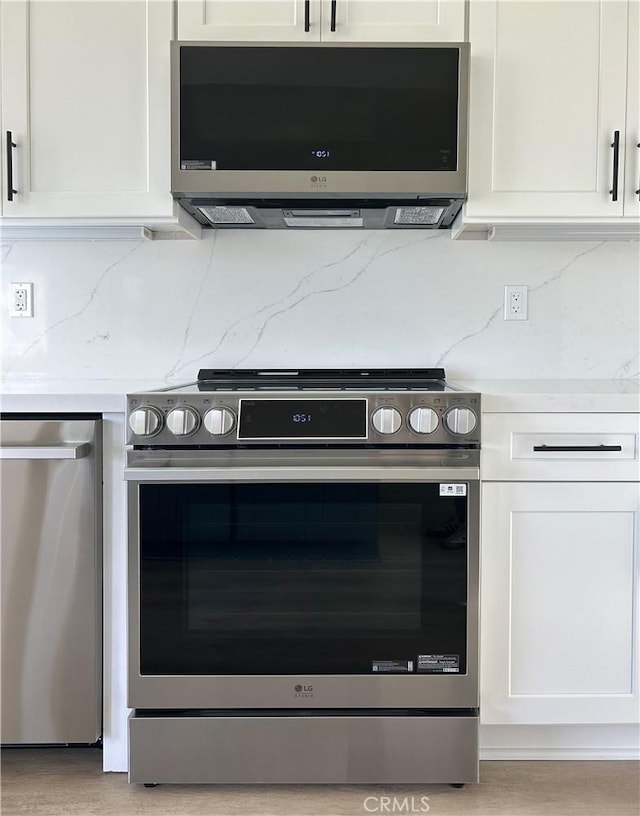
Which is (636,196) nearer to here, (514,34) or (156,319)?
(514,34)

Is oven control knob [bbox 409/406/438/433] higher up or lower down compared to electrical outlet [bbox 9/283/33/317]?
lower down

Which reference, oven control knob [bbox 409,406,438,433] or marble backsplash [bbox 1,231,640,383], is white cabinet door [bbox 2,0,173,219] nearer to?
marble backsplash [bbox 1,231,640,383]

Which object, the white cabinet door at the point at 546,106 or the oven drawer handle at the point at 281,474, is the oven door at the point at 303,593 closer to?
the oven drawer handle at the point at 281,474

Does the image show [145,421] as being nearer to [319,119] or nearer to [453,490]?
[453,490]

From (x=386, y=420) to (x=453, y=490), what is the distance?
225mm

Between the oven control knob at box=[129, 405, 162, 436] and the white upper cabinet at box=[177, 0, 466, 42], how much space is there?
99 centimetres

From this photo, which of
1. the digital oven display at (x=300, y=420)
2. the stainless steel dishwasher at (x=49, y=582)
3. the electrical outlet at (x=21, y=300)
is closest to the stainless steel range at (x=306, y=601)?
the digital oven display at (x=300, y=420)

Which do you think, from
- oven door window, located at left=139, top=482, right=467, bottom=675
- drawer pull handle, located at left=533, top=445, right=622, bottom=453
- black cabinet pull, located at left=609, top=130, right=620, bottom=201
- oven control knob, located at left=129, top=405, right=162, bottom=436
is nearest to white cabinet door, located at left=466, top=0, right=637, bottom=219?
black cabinet pull, located at left=609, top=130, right=620, bottom=201

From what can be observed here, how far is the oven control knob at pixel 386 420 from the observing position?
60.2 inches

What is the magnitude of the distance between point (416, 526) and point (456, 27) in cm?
128

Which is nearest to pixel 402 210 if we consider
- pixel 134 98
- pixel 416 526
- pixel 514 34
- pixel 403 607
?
pixel 514 34

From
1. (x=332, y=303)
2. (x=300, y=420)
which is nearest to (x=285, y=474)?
(x=300, y=420)

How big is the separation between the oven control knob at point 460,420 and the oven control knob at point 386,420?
0.12 metres

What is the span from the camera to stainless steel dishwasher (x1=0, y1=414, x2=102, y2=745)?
5.17 feet
